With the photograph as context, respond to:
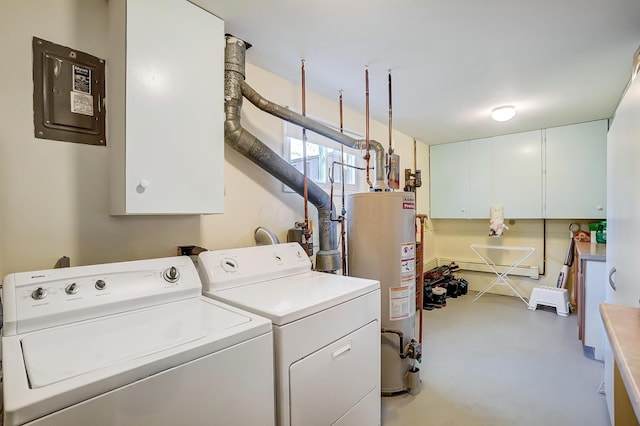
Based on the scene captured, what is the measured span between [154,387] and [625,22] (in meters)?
2.80

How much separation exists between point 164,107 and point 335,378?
144cm

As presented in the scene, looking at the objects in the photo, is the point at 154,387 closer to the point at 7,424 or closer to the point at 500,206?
the point at 7,424

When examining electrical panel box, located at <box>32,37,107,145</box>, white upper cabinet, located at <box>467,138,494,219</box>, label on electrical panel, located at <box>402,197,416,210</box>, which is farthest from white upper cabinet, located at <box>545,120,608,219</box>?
electrical panel box, located at <box>32,37,107,145</box>

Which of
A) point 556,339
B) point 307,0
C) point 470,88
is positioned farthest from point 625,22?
point 556,339

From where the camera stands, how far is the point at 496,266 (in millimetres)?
4469

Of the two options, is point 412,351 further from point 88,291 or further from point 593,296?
point 88,291

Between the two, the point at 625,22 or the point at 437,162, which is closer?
the point at 625,22

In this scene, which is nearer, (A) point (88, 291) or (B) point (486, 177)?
(A) point (88, 291)

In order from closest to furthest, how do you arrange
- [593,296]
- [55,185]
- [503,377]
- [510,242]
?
[55,185], [503,377], [593,296], [510,242]

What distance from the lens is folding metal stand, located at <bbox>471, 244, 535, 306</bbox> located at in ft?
13.8

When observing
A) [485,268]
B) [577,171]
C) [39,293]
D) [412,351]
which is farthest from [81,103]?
[485,268]

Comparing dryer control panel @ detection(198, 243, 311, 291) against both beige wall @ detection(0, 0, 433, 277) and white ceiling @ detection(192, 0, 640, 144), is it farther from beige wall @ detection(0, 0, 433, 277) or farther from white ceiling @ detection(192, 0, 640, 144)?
white ceiling @ detection(192, 0, 640, 144)

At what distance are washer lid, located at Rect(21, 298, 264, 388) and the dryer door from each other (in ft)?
1.02

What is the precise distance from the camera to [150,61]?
1292mm
